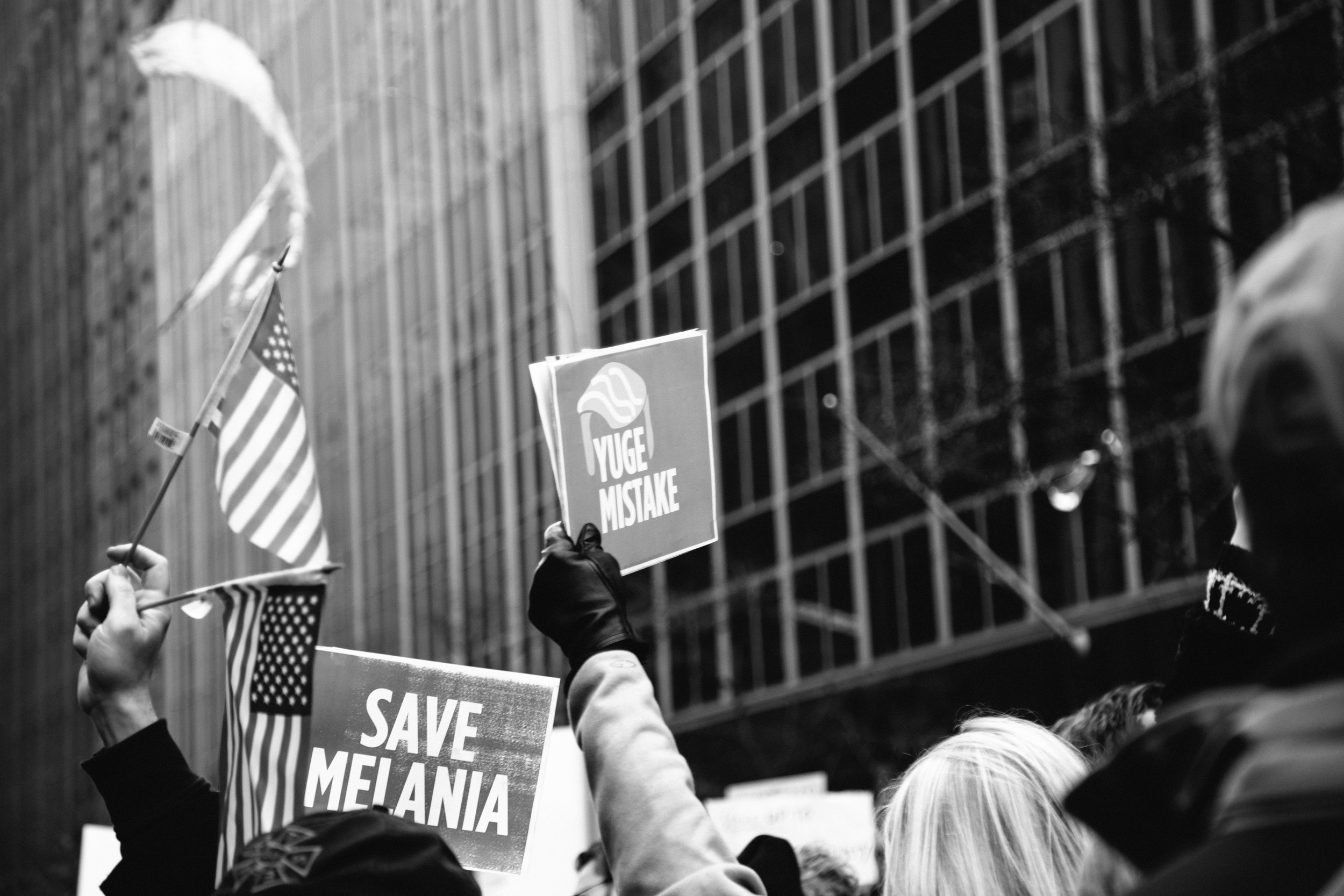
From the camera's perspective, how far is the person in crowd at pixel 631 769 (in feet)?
8.02

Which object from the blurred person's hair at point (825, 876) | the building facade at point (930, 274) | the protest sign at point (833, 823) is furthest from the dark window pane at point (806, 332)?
the blurred person's hair at point (825, 876)

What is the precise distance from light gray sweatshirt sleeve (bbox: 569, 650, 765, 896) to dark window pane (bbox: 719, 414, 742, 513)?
29.2 meters

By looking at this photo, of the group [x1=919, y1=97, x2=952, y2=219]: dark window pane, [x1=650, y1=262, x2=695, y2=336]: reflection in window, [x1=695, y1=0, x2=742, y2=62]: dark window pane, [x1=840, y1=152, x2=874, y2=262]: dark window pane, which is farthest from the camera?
[x1=650, y1=262, x2=695, y2=336]: reflection in window

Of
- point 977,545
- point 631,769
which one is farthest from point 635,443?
point 977,545

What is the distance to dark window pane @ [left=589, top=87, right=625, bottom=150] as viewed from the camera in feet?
121

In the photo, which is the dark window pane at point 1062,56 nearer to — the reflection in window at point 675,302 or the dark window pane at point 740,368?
the dark window pane at point 740,368

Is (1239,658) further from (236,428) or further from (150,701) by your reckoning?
(236,428)

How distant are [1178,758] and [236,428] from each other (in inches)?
141

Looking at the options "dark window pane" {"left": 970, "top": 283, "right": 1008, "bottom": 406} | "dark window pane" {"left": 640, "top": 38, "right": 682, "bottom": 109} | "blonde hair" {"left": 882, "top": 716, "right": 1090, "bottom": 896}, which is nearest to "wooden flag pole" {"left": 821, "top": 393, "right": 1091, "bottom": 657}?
"dark window pane" {"left": 970, "top": 283, "right": 1008, "bottom": 406}

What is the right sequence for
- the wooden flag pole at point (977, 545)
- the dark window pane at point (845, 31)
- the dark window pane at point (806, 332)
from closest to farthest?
the wooden flag pole at point (977, 545), the dark window pane at point (845, 31), the dark window pane at point (806, 332)

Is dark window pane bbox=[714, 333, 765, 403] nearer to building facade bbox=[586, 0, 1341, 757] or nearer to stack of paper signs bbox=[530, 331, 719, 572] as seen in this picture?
building facade bbox=[586, 0, 1341, 757]

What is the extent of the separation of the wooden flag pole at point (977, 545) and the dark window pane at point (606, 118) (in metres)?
13.3

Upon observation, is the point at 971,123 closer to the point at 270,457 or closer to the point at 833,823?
the point at 833,823

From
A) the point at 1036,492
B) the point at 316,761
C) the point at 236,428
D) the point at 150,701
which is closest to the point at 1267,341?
the point at 150,701
